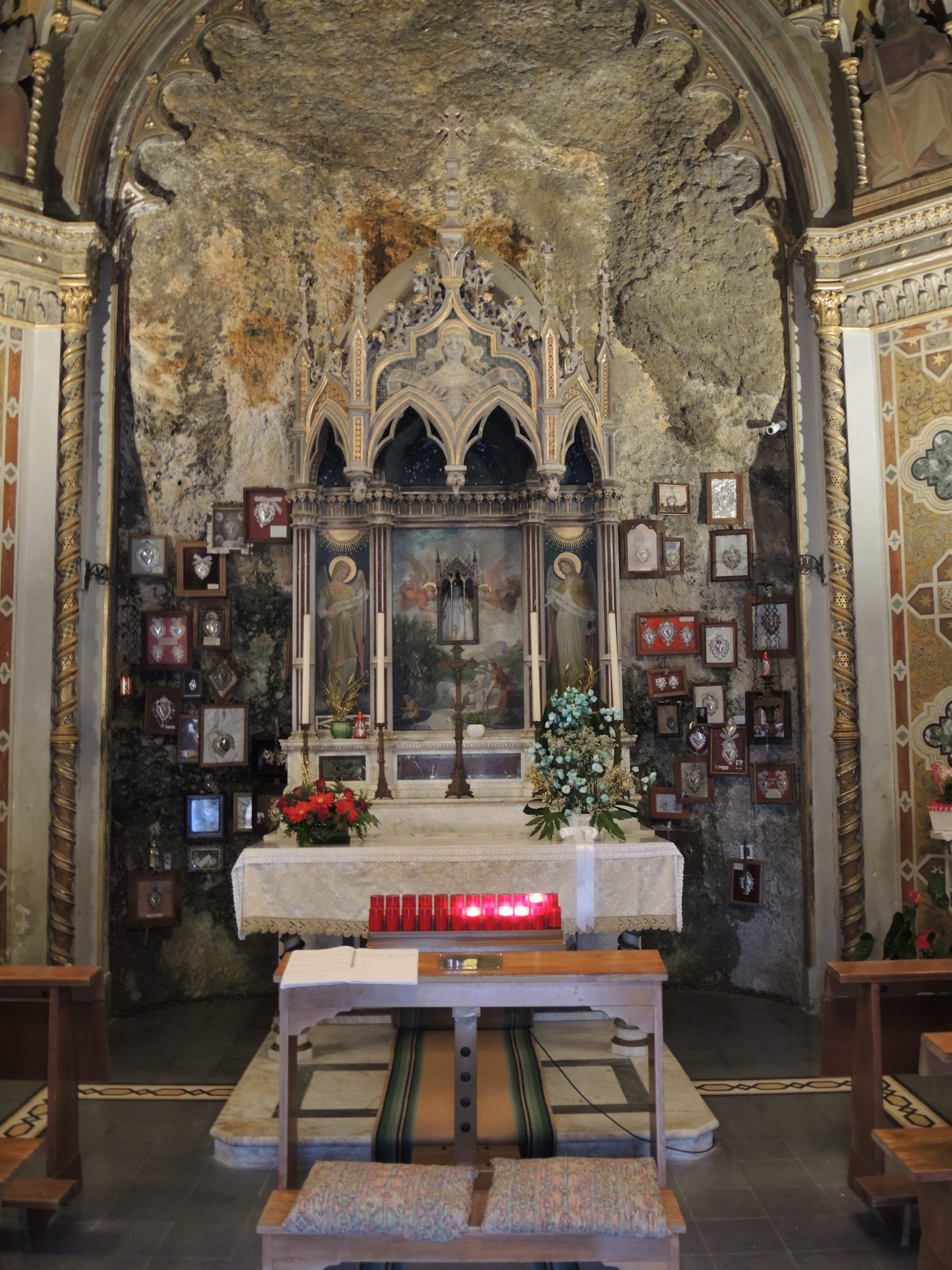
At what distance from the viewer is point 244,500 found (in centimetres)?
1091

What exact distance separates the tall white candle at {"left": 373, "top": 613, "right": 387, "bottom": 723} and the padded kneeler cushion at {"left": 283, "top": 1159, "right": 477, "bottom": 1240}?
218 inches

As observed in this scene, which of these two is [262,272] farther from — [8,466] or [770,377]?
[770,377]

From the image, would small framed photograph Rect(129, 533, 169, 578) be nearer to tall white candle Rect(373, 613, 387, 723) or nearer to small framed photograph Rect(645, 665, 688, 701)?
tall white candle Rect(373, 613, 387, 723)

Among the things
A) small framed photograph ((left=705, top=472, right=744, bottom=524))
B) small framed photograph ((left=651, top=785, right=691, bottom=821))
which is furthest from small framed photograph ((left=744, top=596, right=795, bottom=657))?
small framed photograph ((left=651, top=785, right=691, bottom=821))

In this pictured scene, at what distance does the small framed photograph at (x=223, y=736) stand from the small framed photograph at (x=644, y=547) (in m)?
4.01

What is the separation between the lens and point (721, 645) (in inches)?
426

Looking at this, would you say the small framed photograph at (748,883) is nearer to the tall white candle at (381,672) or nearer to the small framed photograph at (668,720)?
the small framed photograph at (668,720)

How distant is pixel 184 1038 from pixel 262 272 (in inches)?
281

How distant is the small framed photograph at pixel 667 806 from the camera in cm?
1079

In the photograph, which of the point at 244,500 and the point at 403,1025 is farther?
the point at 244,500

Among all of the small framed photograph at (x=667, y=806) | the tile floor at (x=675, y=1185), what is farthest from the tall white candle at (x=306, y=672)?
the small framed photograph at (x=667, y=806)

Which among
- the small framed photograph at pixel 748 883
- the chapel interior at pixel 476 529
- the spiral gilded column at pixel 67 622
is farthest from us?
the small framed photograph at pixel 748 883

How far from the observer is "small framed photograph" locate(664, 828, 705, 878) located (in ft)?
35.2

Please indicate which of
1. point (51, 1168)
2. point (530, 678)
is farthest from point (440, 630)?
point (51, 1168)
